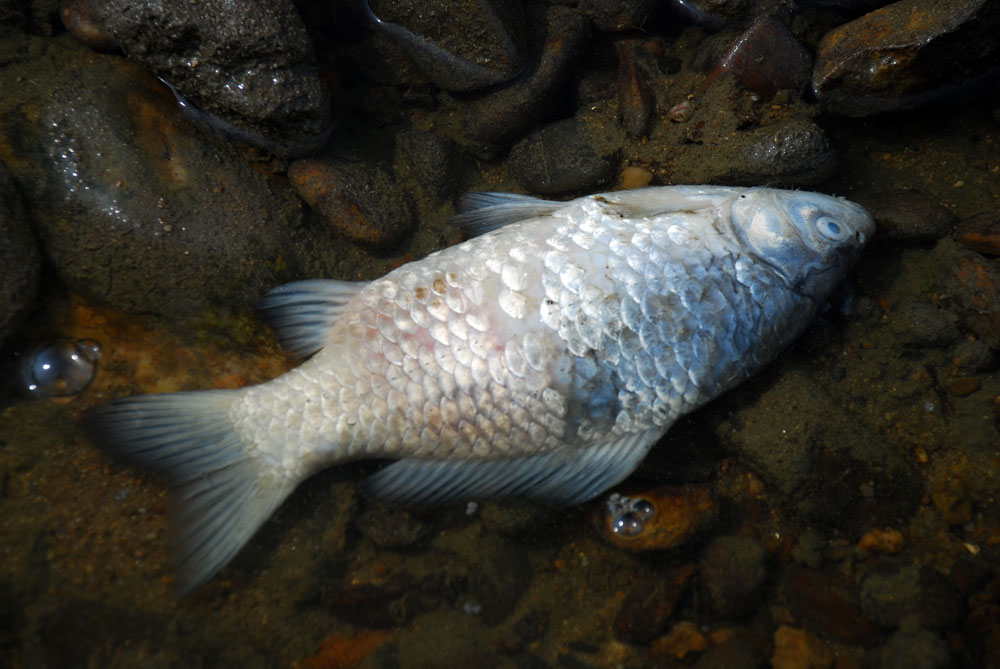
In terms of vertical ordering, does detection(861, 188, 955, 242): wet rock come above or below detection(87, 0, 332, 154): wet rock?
below

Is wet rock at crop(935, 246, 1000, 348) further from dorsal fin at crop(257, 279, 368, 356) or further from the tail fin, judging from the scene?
Result: the tail fin

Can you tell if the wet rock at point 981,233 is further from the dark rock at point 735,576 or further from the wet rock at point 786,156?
the dark rock at point 735,576

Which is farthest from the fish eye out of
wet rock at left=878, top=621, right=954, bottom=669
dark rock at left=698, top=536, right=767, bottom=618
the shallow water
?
wet rock at left=878, top=621, right=954, bottom=669

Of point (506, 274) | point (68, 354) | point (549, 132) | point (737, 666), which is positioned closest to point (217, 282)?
point (68, 354)

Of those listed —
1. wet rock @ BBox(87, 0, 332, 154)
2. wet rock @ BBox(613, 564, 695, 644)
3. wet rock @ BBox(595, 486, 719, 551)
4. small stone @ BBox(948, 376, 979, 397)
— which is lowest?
wet rock @ BBox(613, 564, 695, 644)

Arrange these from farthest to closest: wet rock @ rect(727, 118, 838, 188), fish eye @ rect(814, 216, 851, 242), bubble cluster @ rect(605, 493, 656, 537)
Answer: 1. wet rock @ rect(727, 118, 838, 188)
2. bubble cluster @ rect(605, 493, 656, 537)
3. fish eye @ rect(814, 216, 851, 242)

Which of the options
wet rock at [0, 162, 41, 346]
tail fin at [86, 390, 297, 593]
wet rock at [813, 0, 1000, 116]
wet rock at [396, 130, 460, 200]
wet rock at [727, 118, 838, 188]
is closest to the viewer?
tail fin at [86, 390, 297, 593]

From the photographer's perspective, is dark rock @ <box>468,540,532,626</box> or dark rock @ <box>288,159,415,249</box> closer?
dark rock @ <box>468,540,532,626</box>
